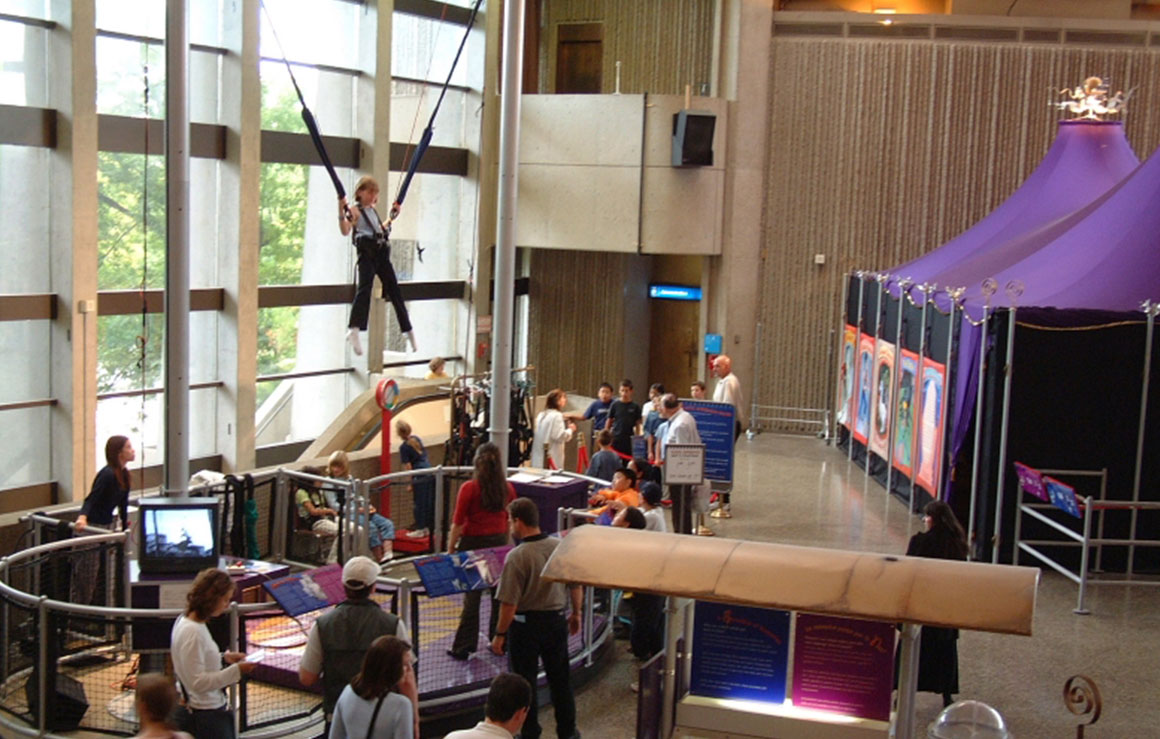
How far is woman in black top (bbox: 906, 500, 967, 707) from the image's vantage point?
330 inches

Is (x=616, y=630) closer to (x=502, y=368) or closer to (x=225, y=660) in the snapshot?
(x=502, y=368)

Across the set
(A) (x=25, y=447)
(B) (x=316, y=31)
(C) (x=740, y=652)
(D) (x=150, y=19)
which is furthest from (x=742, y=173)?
(C) (x=740, y=652)

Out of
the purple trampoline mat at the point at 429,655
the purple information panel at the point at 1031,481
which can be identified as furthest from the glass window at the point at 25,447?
the purple information panel at the point at 1031,481

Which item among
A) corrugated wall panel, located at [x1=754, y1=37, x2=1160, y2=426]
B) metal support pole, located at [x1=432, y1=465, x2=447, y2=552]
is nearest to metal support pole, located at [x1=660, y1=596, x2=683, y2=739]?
metal support pole, located at [x1=432, y1=465, x2=447, y2=552]

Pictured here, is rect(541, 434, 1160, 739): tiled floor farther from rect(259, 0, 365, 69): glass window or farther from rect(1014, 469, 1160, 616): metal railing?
rect(259, 0, 365, 69): glass window

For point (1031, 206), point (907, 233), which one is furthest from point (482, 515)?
point (907, 233)

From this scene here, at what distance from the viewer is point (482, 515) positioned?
9383 millimetres

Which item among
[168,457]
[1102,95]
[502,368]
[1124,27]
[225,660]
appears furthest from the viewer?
[1124,27]

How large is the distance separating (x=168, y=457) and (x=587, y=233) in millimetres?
13125

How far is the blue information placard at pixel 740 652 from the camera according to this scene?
647cm

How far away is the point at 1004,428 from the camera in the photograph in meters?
12.6

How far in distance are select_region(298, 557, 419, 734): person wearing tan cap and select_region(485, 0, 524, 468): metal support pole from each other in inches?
186

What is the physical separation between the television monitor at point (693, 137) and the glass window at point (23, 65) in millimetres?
9497

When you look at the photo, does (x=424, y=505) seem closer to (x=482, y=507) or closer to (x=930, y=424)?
(x=482, y=507)
